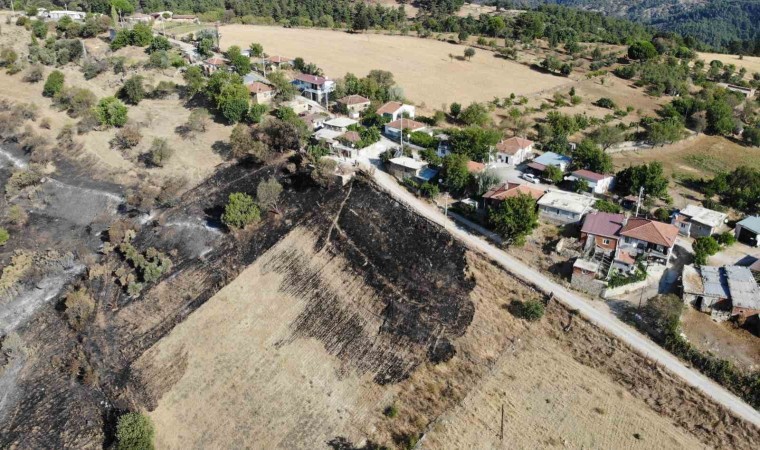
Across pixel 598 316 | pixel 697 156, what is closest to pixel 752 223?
pixel 598 316

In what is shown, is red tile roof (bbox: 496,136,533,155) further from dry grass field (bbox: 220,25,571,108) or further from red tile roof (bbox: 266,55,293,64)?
red tile roof (bbox: 266,55,293,64)

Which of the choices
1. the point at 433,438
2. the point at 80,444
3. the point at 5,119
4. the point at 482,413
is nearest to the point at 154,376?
the point at 80,444

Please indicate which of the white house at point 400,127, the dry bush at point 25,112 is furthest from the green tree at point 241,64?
the white house at point 400,127

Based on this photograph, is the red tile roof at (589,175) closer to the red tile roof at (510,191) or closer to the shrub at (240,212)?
the red tile roof at (510,191)

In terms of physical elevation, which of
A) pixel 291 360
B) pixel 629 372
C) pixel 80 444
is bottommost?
pixel 80 444

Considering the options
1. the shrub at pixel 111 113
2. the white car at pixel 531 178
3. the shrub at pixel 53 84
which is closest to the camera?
the white car at pixel 531 178

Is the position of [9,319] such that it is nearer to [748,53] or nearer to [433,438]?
[433,438]

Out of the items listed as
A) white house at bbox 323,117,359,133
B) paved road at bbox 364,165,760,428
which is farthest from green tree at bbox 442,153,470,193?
white house at bbox 323,117,359,133
